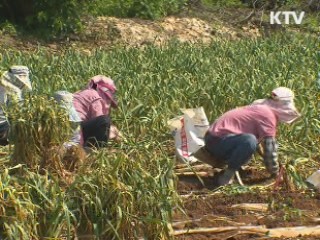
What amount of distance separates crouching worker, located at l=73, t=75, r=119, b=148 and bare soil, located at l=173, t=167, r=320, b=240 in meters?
0.78

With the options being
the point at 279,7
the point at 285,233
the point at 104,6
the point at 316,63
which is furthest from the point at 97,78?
the point at 279,7

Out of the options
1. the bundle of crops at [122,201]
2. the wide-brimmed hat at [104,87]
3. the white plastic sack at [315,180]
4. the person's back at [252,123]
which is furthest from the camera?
the wide-brimmed hat at [104,87]

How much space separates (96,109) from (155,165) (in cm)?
233

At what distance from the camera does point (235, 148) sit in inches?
272

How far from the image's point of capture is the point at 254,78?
927cm

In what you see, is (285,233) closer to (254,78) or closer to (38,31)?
(254,78)

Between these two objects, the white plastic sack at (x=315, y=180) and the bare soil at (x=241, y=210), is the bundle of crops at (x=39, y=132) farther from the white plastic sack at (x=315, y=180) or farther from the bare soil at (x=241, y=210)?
the white plastic sack at (x=315, y=180)

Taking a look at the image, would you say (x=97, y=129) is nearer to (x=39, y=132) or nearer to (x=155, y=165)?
(x=39, y=132)

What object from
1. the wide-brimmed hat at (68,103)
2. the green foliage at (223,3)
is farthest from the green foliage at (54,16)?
the wide-brimmed hat at (68,103)

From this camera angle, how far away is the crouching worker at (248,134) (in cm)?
691

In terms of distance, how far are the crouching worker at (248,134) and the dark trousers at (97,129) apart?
2.58 ft

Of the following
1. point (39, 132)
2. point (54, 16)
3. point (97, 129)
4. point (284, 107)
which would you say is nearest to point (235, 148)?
point (284, 107)

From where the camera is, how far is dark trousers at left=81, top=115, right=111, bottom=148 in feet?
24.3

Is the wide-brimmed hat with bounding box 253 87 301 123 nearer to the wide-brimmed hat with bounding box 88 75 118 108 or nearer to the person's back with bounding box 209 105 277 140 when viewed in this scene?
the person's back with bounding box 209 105 277 140
